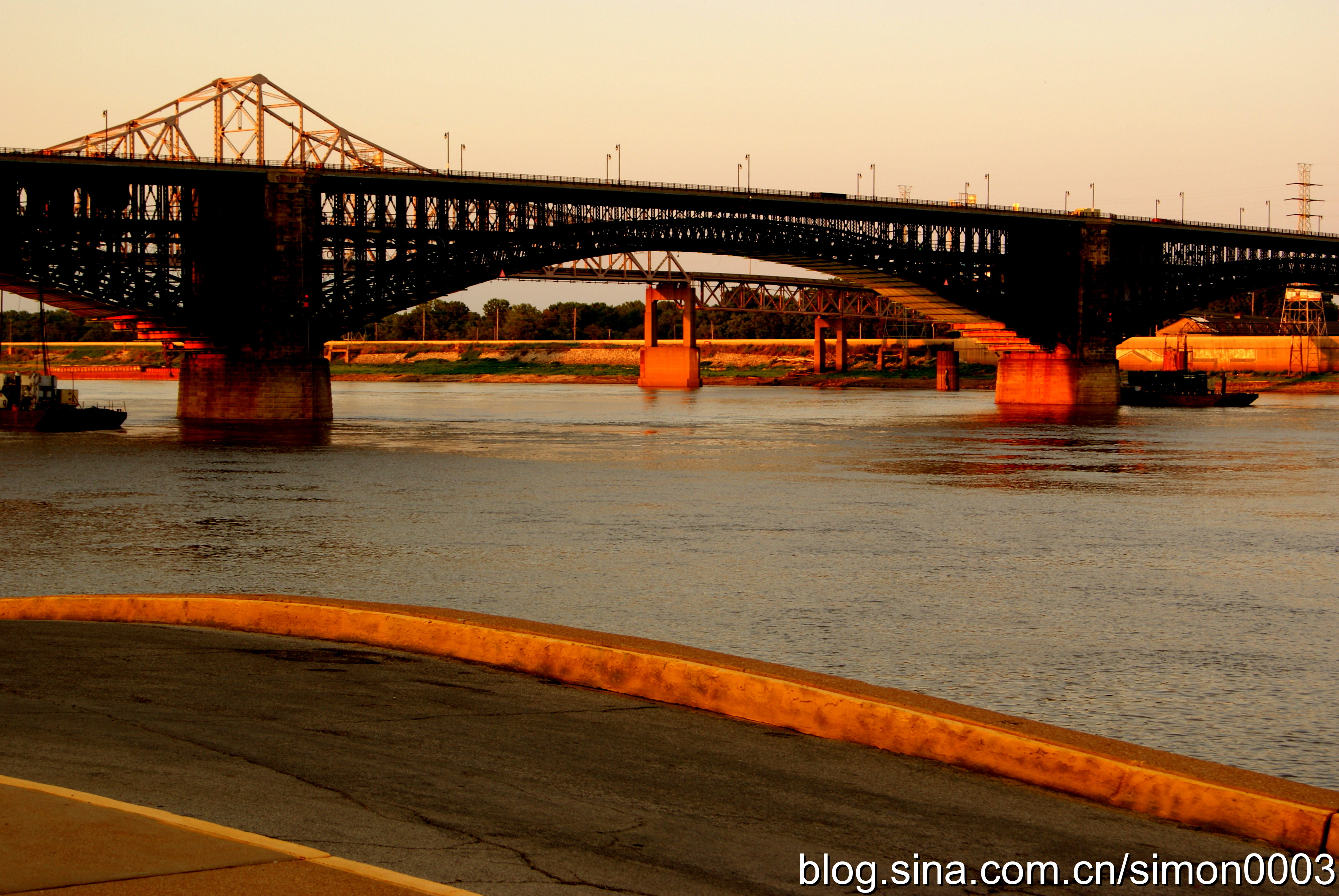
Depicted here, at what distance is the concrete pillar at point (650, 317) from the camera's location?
170m

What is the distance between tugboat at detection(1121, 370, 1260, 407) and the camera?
111 meters

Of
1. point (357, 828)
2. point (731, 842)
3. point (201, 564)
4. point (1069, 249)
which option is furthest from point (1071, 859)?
point (1069, 249)

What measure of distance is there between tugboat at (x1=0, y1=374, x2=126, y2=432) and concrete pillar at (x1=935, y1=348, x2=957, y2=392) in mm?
107291

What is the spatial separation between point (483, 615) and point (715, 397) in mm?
127348

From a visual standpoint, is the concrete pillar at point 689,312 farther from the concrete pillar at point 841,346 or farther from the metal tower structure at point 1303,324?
the metal tower structure at point 1303,324

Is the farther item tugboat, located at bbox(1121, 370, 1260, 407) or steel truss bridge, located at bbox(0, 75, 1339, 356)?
tugboat, located at bbox(1121, 370, 1260, 407)

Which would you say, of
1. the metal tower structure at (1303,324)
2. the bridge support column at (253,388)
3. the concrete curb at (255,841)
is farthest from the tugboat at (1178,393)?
the concrete curb at (255,841)

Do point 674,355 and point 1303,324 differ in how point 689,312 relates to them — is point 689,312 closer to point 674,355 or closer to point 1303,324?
point 674,355

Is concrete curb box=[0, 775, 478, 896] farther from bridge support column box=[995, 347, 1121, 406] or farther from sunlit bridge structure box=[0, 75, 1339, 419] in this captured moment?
bridge support column box=[995, 347, 1121, 406]

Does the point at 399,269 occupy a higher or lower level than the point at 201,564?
higher

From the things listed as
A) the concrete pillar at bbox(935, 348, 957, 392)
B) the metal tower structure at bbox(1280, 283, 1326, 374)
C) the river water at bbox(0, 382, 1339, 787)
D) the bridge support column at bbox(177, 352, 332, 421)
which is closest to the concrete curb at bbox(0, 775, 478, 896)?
the river water at bbox(0, 382, 1339, 787)

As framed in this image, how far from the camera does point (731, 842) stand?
6824 mm

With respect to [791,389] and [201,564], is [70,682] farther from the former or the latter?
[791,389]

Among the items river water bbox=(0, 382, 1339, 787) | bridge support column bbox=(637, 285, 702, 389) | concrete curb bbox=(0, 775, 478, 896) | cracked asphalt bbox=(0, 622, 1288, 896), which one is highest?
bridge support column bbox=(637, 285, 702, 389)
